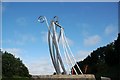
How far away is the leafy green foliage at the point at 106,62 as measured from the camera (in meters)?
52.4

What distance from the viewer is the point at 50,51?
2238 centimetres

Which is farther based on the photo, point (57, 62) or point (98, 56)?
point (98, 56)

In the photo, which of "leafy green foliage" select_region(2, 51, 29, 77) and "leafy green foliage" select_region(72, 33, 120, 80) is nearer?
"leafy green foliage" select_region(72, 33, 120, 80)

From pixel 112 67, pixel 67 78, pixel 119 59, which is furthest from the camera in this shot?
pixel 112 67

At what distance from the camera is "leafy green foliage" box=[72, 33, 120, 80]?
A: 52.4 meters

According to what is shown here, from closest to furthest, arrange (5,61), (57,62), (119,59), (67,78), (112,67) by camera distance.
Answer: (67,78), (57,62), (119,59), (112,67), (5,61)

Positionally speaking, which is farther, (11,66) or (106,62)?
(11,66)

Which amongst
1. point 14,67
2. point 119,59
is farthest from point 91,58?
point 119,59

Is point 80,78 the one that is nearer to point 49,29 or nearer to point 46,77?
point 46,77

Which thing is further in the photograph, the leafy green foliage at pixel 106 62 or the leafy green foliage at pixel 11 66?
the leafy green foliage at pixel 11 66

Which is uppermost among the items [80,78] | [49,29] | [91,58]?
[91,58]

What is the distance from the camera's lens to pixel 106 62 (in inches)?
2377

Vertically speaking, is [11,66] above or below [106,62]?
above

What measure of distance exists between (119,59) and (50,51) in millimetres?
29815
